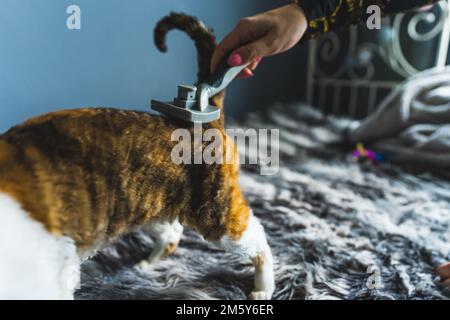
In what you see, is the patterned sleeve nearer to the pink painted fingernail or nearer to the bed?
the pink painted fingernail

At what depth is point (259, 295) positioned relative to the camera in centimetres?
68

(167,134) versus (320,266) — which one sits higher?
(167,134)

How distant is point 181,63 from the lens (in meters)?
0.61

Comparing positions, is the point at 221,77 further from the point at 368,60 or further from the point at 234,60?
the point at 368,60

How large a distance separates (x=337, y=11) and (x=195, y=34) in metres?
0.26

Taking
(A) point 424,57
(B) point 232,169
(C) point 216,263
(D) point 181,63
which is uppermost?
(A) point 424,57

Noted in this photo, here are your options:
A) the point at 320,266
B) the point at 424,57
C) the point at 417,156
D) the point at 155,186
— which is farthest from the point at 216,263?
the point at 424,57

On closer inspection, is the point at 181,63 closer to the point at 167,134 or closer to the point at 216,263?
the point at 167,134

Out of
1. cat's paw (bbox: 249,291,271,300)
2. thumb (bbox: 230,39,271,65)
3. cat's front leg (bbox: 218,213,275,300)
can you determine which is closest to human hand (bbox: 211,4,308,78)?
thumb (bbox: 230,39,271,65)

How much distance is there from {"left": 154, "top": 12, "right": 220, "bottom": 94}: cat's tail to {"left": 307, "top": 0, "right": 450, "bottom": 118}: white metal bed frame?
3.65 feet

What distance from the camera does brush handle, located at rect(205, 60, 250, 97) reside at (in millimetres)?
555

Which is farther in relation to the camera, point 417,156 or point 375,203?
point 417,156

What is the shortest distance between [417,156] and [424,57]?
654mm

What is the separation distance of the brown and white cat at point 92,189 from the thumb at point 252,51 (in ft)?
0.17
